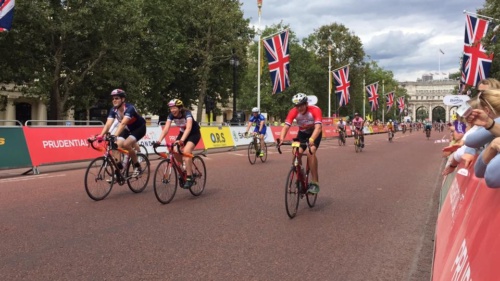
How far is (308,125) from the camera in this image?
25.5ft

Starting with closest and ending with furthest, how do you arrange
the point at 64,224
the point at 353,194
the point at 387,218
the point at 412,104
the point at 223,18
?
the point at 64,224, the point at 387,218, the point at 353,194, the point at 223,18, the point at 412,104

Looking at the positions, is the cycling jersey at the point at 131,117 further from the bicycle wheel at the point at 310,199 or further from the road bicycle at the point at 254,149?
the road bicycle at the point at 254,149

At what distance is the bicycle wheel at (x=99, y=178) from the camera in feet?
26.0

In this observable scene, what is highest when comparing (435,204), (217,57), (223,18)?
(223,18)

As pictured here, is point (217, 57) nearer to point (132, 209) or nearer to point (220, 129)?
point (220, 129)

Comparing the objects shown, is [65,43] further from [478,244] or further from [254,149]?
[478,244]

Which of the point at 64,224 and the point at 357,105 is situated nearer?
the point at 64,224

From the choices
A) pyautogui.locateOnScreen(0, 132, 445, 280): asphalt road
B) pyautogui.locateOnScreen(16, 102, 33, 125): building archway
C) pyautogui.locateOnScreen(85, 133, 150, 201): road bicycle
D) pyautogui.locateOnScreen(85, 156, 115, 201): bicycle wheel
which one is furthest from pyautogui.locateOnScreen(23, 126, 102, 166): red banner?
pyautogui.locateOnScreen(16, 102, 33, 125): building archway

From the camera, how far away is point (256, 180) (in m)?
10.9

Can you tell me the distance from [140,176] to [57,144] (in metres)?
5.71

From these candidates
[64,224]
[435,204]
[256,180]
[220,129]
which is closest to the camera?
[64,224]

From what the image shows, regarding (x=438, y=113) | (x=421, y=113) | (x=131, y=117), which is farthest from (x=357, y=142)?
(x=438, y=113)

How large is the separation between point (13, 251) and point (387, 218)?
5.09 m

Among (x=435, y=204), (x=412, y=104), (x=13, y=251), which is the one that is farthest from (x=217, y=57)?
(x=412, y=104)
